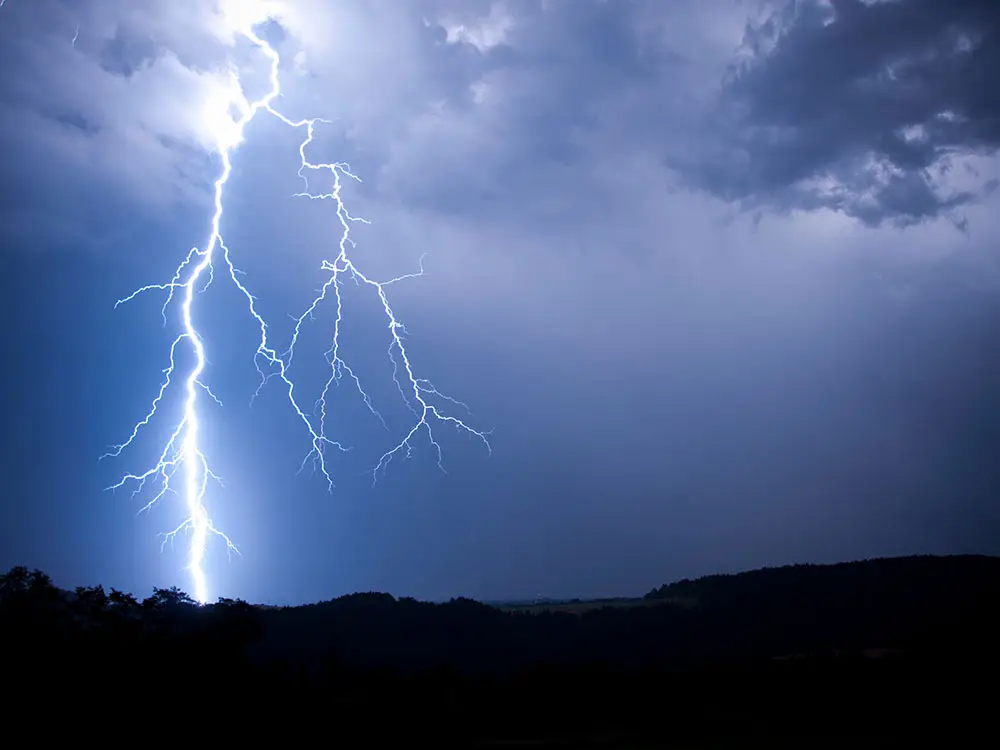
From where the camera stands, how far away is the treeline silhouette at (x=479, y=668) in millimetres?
11008

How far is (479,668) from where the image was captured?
2970 centimetres

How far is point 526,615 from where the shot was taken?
36.7 meters

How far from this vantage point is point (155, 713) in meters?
10.5

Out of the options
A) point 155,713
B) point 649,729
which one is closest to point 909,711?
point 649,729

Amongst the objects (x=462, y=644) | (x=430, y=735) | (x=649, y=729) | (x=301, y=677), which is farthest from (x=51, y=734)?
(x=462, y=644)

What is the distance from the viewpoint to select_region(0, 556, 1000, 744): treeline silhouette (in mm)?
11008

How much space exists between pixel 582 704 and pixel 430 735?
4.98m

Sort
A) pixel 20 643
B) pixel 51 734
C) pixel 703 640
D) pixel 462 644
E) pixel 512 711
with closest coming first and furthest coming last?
pixel 51 734
pixel 20 643
pixel 512 711
pixel 462 644
pixel 703 640

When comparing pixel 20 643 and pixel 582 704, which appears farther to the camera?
pixel 582 704

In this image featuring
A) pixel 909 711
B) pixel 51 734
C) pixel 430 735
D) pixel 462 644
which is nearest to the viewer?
pixel 51 734

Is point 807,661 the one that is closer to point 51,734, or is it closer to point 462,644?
point 462,644

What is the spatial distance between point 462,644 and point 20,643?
950 inches

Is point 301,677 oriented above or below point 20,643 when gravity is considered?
below

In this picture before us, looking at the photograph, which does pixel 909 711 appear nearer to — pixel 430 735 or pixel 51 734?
pixel 430 735
